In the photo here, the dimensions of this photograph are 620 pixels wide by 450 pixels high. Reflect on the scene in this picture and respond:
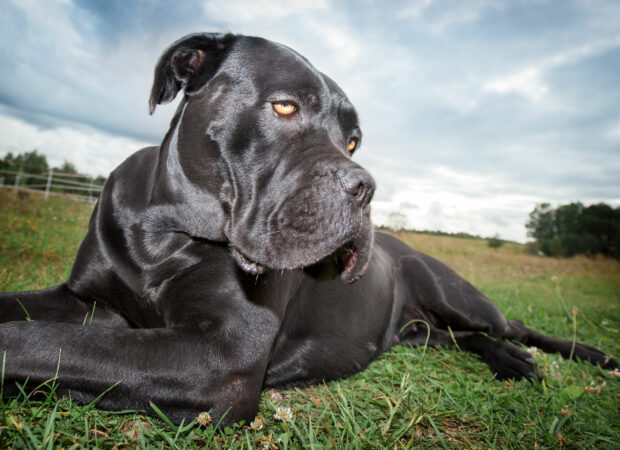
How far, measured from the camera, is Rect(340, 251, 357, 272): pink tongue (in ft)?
6.62

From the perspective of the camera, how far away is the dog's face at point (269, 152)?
5.82 ft

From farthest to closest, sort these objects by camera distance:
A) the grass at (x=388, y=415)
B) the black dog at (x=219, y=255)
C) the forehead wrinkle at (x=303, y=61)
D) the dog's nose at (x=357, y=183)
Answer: the forehead wrinkle at (x=303, y=61) → the dog's nose at (x=357, y=183) → the black dog at (x=219, y=255) → the grass at (x=388, y=415)

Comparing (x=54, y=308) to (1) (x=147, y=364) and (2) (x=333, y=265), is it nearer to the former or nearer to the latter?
(1) (x=147, y=364)

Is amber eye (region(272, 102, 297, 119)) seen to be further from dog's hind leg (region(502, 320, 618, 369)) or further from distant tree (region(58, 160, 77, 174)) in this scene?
distant tree (region(58, 160, 77, 174))

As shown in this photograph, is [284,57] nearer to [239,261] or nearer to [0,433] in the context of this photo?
[239,261]

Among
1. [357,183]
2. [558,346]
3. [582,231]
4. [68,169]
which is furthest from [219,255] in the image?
[582,231]

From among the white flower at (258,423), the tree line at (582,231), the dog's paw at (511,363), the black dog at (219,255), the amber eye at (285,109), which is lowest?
the white flower at (258,423)

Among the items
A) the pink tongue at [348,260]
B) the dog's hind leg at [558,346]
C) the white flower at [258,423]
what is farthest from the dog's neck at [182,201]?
the dog's hind leg at [558,346]

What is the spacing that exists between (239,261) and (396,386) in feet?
4.35

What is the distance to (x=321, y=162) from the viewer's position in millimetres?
1834

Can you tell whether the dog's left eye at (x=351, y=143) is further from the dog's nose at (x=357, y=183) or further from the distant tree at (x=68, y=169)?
the distant tree at (x=68, y=169)

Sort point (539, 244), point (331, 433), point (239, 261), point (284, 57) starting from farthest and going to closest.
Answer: point (539, 244)
point (284, 57)
point (239, 261)
point (331, 433)

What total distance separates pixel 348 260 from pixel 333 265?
0.14 m

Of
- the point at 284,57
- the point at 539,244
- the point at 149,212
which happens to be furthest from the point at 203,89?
the point at 539,244
